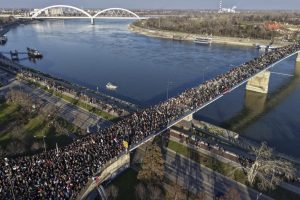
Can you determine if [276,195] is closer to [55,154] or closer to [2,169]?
[55,154]

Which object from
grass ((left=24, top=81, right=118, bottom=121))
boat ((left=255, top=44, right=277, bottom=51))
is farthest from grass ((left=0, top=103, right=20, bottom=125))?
boat ((left=255, top=44, right=277, bottom=51))

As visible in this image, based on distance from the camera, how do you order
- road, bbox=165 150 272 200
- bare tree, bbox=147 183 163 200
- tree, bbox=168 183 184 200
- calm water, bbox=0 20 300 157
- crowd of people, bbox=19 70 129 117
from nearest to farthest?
1. tree, bbox=168 183 184 200
2. bare tree, bbox=147 183 163 200
3. road, bbox=165 150 272 200
4. crowd of people, bbox=19 70 129 117
5. calm water, bbox=0 20 300 157

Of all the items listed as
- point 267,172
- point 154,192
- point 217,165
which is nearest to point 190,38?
point 217,165

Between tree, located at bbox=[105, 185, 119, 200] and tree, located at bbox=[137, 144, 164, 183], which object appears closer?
tree, located at bbox=[105, 185, 119, 200]

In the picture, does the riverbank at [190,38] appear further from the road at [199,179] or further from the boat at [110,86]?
the road at [199,179]

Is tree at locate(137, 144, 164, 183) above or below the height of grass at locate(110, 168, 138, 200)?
above

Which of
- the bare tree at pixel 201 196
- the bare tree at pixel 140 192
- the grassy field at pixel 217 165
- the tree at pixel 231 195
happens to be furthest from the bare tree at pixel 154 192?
the grassy field at pixel 217 165

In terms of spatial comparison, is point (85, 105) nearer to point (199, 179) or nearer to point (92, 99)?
point (92, 99)

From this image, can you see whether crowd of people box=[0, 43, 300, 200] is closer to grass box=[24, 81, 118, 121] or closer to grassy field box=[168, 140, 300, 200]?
grassy field box=[168, 140, 300, 200]
